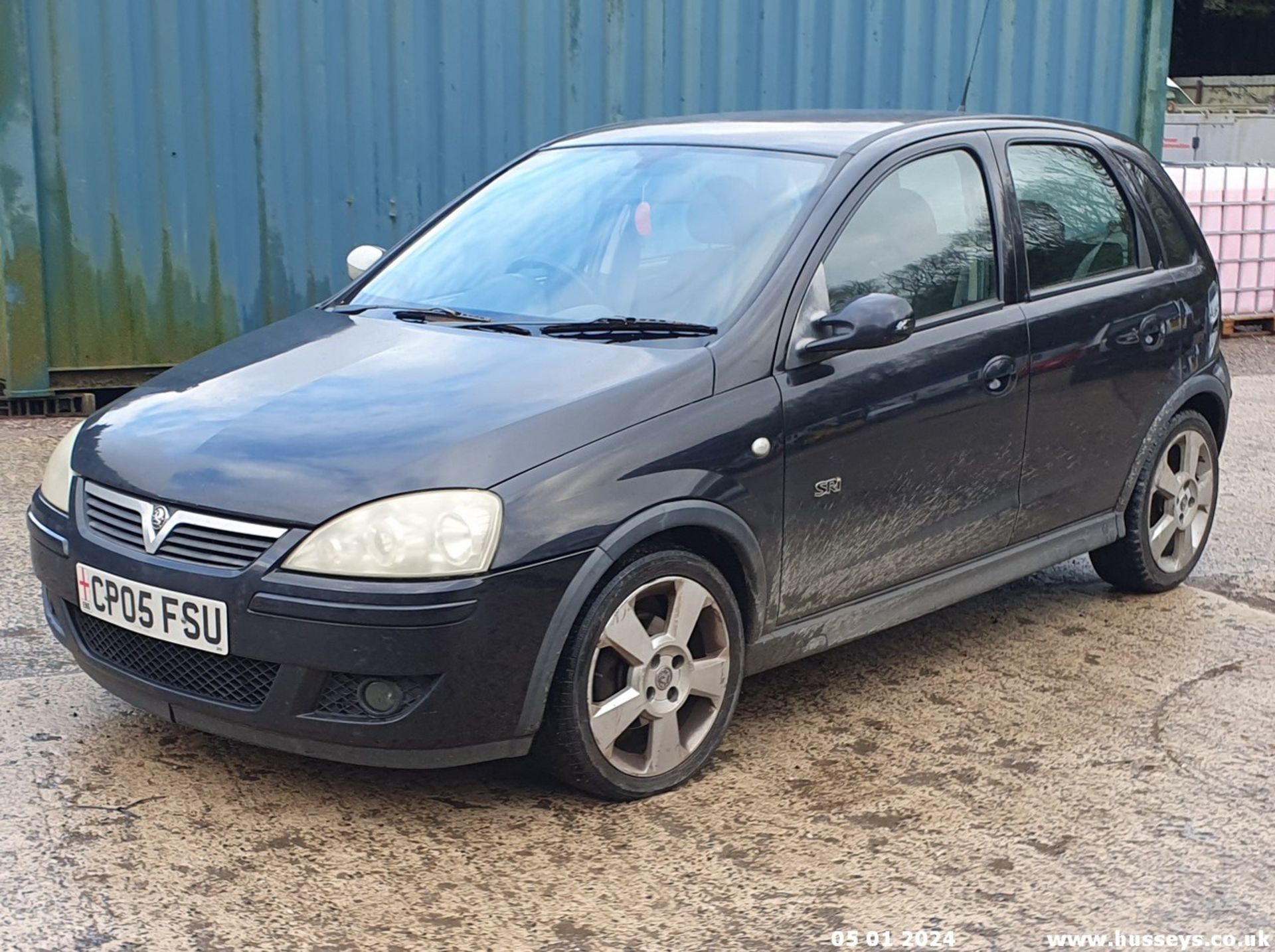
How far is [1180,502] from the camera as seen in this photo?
5.54 metres

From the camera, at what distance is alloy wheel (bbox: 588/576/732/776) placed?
12.0 ft

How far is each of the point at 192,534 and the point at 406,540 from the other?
0.53 metres

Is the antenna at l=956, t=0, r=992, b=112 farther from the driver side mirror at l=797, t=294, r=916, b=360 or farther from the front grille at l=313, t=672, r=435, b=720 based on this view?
the front grille at l=313, t=672, r=435, b=720

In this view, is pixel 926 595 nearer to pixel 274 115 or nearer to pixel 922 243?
pixel 922 243

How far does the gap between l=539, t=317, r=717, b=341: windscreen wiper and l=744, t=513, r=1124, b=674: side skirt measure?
→ 2.70ft

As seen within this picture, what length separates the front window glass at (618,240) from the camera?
4.18 metres

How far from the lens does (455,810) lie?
12.2 feet

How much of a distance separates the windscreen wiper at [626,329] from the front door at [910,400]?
0.86 feet

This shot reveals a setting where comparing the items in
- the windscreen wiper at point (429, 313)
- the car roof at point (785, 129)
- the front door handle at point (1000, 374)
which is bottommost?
the front door handle at point (1000, 374)

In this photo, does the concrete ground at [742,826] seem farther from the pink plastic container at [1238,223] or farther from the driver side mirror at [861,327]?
the pink plastic container at [1238,223]

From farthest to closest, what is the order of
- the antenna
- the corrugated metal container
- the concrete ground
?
the corrugated metal container
the antenna
the concrete ground

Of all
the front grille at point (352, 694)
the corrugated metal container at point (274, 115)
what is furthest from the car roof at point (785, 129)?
the corrugated metal container at point (274, 115)

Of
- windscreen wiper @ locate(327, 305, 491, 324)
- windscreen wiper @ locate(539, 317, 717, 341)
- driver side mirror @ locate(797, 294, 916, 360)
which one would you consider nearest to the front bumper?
windscreen wiper @ locate(539, 317, 717, 341)

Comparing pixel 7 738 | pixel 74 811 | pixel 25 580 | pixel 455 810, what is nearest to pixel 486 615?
pixel 455 810
